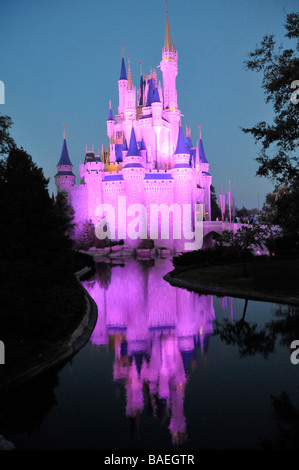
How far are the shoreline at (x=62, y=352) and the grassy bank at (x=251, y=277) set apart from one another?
7407 mm

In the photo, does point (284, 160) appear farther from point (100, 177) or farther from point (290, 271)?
point (100, 177)

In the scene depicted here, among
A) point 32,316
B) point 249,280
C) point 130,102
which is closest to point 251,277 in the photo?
point 249,280

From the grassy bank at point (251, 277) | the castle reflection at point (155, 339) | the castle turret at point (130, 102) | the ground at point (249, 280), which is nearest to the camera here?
the castle reflection at point (155, 339)

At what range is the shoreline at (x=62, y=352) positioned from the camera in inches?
313

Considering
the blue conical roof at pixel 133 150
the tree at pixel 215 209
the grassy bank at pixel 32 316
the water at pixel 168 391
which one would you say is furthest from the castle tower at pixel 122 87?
the water at pixel 168 391

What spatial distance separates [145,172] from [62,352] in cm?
4453

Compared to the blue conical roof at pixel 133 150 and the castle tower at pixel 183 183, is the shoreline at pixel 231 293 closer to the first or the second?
the castle tower at pixel 183 183

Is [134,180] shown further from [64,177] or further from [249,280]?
[249,280]

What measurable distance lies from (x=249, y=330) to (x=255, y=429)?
19.9 feet

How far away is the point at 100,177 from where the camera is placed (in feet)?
182

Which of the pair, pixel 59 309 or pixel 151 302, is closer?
pixel 59 309

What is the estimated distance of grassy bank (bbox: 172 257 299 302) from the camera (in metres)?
17.5
